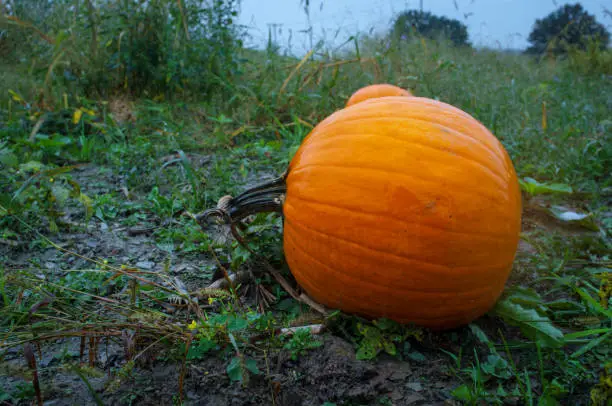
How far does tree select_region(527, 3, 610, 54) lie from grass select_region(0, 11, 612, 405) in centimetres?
92

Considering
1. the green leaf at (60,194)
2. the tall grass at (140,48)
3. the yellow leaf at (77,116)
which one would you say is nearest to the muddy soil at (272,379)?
the green leaf at (60,194)

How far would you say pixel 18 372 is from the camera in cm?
116

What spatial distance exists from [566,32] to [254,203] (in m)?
6.87

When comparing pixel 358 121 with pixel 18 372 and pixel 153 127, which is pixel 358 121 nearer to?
pixel 18 372

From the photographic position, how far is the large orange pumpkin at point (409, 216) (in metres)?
1.55

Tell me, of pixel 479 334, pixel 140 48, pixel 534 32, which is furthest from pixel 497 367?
pixel 534 32

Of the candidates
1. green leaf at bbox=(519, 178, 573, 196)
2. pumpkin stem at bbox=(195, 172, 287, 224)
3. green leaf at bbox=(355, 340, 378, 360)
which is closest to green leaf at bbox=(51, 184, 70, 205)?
pumpkin stem at bbox=(195, 172, 287, 224)

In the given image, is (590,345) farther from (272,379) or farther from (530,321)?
(272,379)

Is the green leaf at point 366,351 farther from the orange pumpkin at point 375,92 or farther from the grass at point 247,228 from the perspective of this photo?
the orange pumpkin at point 375,92

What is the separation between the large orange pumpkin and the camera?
155 centimetres

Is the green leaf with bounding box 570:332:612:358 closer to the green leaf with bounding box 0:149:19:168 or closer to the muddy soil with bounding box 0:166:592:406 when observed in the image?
the muddy soil with bounding box 0:166:592:406

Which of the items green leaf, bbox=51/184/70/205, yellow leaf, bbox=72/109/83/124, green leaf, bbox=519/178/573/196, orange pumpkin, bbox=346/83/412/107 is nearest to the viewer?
green leaf, bbox=51/184/70/205

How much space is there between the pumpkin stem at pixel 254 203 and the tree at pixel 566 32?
220 inches

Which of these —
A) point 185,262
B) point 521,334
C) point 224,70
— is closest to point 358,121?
point 521,334
